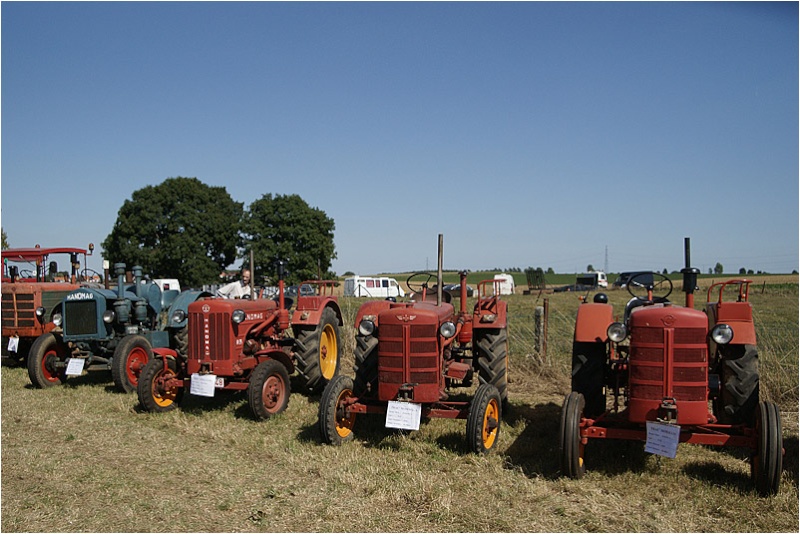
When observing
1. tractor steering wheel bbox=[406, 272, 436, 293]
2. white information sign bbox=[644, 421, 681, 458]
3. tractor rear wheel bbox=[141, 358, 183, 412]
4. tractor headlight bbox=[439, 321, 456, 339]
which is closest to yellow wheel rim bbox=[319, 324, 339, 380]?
tractor steering wheel bbox=[406, 272, 436, 293]

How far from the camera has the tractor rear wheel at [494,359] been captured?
6.64 meters

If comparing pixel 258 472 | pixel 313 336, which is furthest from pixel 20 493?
pixel 313 336

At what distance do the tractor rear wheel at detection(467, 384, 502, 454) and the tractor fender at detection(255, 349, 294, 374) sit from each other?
288cm

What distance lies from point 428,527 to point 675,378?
209 centimetres

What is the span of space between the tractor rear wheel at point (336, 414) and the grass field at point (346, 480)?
0.42 feet

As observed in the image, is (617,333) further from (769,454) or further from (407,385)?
(407,385)

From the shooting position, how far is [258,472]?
516 centimetres

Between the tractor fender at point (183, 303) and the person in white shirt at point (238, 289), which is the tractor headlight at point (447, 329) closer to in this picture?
the person in white shirt at point (238, 289)

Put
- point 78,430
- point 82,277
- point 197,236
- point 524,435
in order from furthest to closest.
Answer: point 197,236 < point 82,277 < point 78,430 < point 524,435

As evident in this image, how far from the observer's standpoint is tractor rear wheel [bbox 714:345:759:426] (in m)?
4.93

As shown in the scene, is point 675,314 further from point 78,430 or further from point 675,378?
point 78,430

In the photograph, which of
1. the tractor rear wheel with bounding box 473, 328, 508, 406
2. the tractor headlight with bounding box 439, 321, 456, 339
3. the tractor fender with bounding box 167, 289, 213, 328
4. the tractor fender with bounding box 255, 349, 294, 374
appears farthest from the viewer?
the tractor fender with bounding box 167, 289, 213, 328

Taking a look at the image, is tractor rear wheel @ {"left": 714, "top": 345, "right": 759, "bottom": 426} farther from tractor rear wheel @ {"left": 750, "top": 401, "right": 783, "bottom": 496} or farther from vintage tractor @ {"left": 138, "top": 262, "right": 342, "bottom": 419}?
vintage tractor @ {"left": 138, "top": 262, "right": 342, "bottom": 419}

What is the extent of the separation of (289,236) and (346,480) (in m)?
32.0
